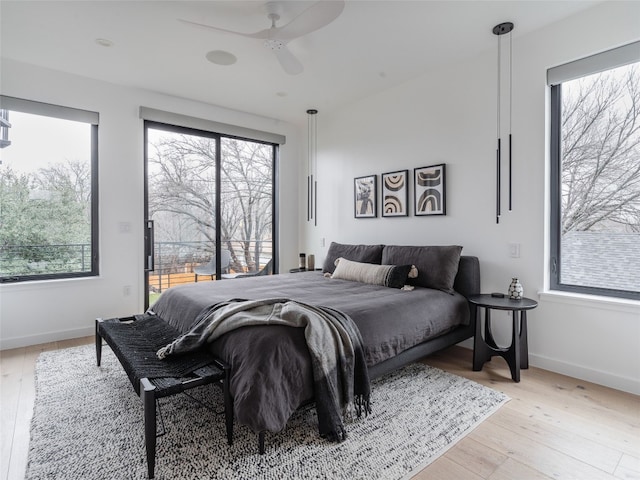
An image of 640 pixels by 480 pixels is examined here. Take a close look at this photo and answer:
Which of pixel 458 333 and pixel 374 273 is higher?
pixel 374 273

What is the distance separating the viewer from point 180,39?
2.87 meters

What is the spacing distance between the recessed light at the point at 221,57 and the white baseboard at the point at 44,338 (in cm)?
296

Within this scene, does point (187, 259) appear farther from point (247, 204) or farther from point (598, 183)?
point (598, 183)

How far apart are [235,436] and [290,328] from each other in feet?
2.09

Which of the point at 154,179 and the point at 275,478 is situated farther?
the point at 154,179

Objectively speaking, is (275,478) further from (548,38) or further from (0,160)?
(0,160)

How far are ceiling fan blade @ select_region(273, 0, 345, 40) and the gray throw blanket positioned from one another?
1.76 m

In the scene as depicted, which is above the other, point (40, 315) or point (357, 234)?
point (357, 234)

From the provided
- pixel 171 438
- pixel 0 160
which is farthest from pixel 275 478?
pixel 0 160

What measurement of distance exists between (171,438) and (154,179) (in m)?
3.12

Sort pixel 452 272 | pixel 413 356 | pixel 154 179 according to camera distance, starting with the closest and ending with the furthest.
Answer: pixel 413 356
pixel 452 272
pixel 154 179

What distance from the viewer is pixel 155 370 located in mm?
1749

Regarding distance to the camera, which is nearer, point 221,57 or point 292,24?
point 292,24

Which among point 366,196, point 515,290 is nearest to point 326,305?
point 515,290
